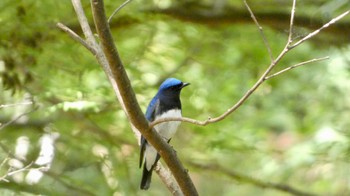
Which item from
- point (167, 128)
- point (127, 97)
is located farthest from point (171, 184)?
point (167, 128)

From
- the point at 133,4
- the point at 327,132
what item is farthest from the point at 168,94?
the point at 327,132

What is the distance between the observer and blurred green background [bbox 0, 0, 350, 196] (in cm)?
548

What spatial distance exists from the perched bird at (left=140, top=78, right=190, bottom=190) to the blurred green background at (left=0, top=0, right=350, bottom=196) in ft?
1.68

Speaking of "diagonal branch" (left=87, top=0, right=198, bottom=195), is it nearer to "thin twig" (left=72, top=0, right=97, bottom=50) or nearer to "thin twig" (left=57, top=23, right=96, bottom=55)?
"thin twig" (left=57, top=23, right=96, bottom=55)

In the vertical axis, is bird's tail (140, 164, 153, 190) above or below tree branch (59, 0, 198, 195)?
below

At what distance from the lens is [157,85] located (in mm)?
6535

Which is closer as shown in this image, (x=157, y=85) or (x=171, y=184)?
(x=171, y=184)

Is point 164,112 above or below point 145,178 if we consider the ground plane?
above

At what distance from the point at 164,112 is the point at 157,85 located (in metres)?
1.41

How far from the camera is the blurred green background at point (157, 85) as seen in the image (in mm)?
5480

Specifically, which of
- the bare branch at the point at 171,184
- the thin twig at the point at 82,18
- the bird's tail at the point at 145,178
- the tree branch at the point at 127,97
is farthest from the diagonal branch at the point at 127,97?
the bird's tail at the point at 145,178

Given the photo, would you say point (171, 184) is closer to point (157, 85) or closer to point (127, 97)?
point (127, 97)

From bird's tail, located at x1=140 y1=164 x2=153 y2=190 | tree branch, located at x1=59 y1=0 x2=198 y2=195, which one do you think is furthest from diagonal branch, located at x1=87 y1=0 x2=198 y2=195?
bird's tail, located at x1=140 y1=164 x2=153 y2=190

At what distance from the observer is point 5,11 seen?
530 cm
